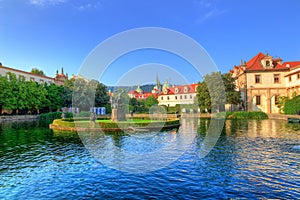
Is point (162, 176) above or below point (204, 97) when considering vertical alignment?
below

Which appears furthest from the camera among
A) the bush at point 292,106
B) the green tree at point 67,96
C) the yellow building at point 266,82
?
the green tree at point 67,96

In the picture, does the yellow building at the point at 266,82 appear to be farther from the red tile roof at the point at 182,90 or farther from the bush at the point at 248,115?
the red tile roof at the point at 182,90

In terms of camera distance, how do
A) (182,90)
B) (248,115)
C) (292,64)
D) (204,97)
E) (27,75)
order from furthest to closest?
(182,90) < (27,75) < (204,97) < (292,64) < (248,115)

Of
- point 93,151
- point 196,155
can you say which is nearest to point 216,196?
point 196,155

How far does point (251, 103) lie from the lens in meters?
63.6

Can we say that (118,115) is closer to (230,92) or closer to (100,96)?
(230,92)

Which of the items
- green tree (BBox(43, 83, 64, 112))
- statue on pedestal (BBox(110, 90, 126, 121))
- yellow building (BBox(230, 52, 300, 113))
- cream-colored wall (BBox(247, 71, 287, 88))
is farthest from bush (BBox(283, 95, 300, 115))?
green tree (BBox(43, 83, 64, 112))

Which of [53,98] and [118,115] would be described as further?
[53,98]

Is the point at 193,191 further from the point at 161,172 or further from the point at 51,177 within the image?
the point at 51,177

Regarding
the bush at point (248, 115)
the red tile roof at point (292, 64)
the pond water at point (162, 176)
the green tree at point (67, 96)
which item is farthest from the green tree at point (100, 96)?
the pond water at point (162, 176)

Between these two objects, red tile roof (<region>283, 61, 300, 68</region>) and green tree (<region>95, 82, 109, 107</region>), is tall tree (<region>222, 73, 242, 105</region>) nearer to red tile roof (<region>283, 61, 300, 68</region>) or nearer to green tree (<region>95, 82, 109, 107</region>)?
red tile roof (<region>283, 61, 300, 68</region>)

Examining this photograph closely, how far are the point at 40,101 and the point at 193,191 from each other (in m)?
71.6

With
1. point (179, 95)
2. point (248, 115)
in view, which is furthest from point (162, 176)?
point (179, 95)

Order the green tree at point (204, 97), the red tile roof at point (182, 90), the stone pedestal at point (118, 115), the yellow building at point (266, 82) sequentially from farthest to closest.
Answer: the red tile roof at point (182, 90), the green tree at point (204, 97), the yellow building at point (266, 82), the stone pedestal at point (118, 115)
